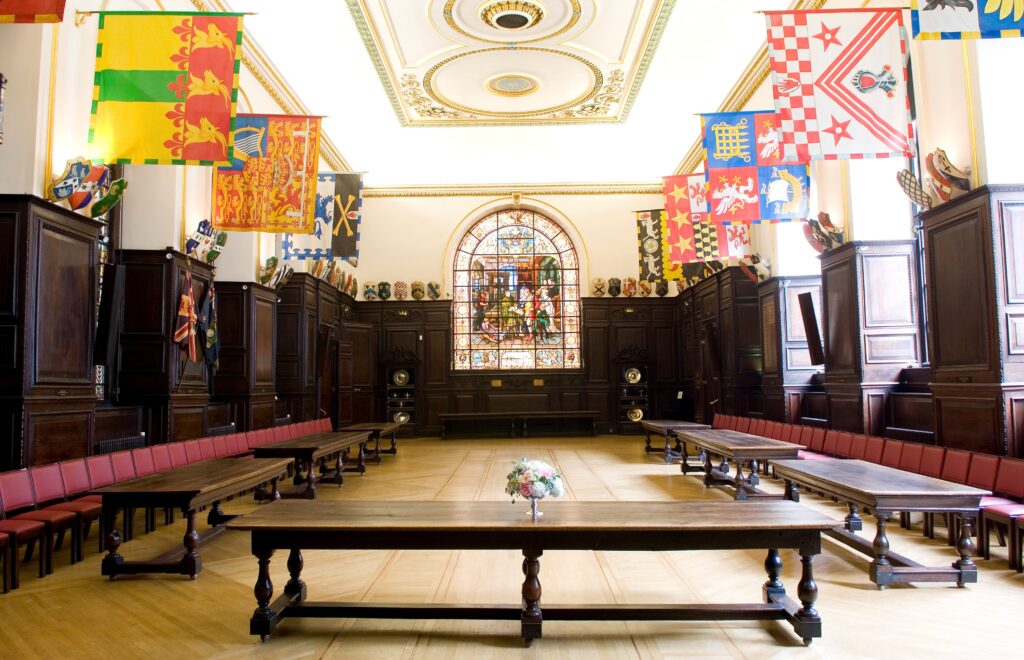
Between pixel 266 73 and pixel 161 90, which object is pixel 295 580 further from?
pixel 266 73

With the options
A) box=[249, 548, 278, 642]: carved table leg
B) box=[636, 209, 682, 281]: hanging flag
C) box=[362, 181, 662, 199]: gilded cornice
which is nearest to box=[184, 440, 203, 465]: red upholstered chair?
box=[249, 548, 278, 642]: carved table leg

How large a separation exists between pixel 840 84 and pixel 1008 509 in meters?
3.27

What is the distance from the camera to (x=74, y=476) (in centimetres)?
517

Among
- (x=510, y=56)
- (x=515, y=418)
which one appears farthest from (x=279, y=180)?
(x=515, y=418)

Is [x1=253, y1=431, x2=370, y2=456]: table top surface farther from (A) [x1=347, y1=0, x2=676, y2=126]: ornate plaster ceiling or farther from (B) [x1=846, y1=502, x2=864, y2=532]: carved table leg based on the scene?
(A) [x1=347, y1=0, x2=676, y2=126]: ornate plaster ceiling

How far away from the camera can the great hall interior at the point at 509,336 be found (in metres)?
3.56

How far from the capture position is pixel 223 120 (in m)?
5.29

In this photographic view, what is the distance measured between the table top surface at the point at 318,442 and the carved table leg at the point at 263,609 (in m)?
3.74

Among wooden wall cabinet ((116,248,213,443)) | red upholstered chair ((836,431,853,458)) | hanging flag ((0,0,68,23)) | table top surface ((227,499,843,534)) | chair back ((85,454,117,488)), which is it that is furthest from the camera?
wooden wall cabinet ((116,248,213,443))

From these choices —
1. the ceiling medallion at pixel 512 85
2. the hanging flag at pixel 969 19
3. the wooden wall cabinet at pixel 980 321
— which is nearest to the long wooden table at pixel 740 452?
the wooden wall cabinet at pixel 980 321

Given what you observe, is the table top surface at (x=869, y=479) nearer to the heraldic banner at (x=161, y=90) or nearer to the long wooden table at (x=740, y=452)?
the long wooden table at (x=740, y=452)

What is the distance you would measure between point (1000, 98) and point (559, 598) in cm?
563

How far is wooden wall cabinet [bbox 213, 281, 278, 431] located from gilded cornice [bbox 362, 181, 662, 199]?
6.63 metres

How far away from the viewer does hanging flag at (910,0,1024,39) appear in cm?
387
